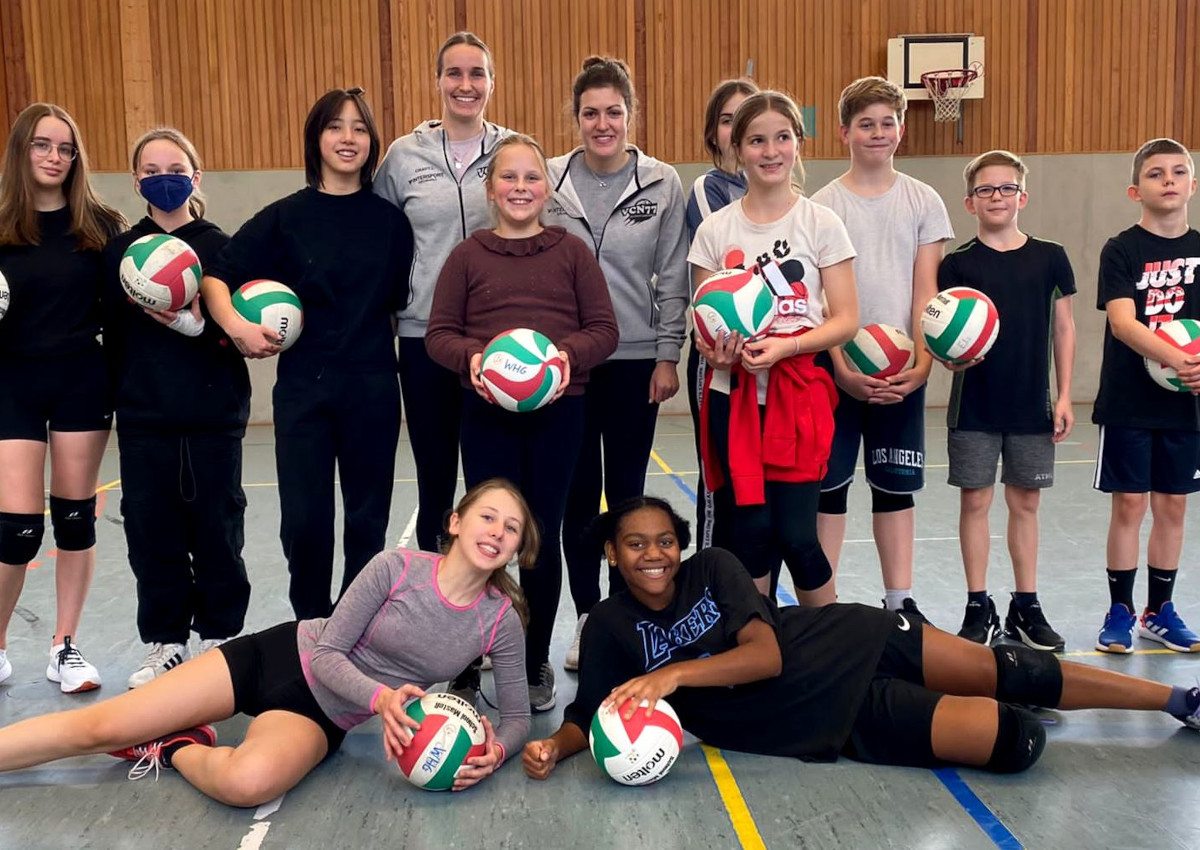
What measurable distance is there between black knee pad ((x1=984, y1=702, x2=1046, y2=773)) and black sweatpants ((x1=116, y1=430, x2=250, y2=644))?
2.37m

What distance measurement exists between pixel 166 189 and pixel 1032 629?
3.26 meters

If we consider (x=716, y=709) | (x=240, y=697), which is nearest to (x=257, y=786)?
(x=240, y=697)

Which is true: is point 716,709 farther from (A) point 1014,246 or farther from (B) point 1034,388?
(A) point 1014,246

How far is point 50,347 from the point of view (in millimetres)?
3406

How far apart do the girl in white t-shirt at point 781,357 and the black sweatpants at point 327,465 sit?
3.46 ft

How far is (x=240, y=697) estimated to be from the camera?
2.84 meters

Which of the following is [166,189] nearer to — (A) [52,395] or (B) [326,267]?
(B) [326,267]

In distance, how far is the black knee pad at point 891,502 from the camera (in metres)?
3.69

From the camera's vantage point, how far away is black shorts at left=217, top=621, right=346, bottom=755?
283cm

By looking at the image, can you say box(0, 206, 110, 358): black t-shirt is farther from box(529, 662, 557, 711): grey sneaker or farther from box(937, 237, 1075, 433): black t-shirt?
box(937, 237, 1075, 433): black t-shirt

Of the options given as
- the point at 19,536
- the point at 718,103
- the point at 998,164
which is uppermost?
the point at 718,103

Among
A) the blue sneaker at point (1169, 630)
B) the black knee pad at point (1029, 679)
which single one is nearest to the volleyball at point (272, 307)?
the black knee pad at point (1029, 679)

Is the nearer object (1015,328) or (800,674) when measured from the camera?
(800,674)

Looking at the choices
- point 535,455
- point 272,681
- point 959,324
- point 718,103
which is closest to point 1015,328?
point 959,324
